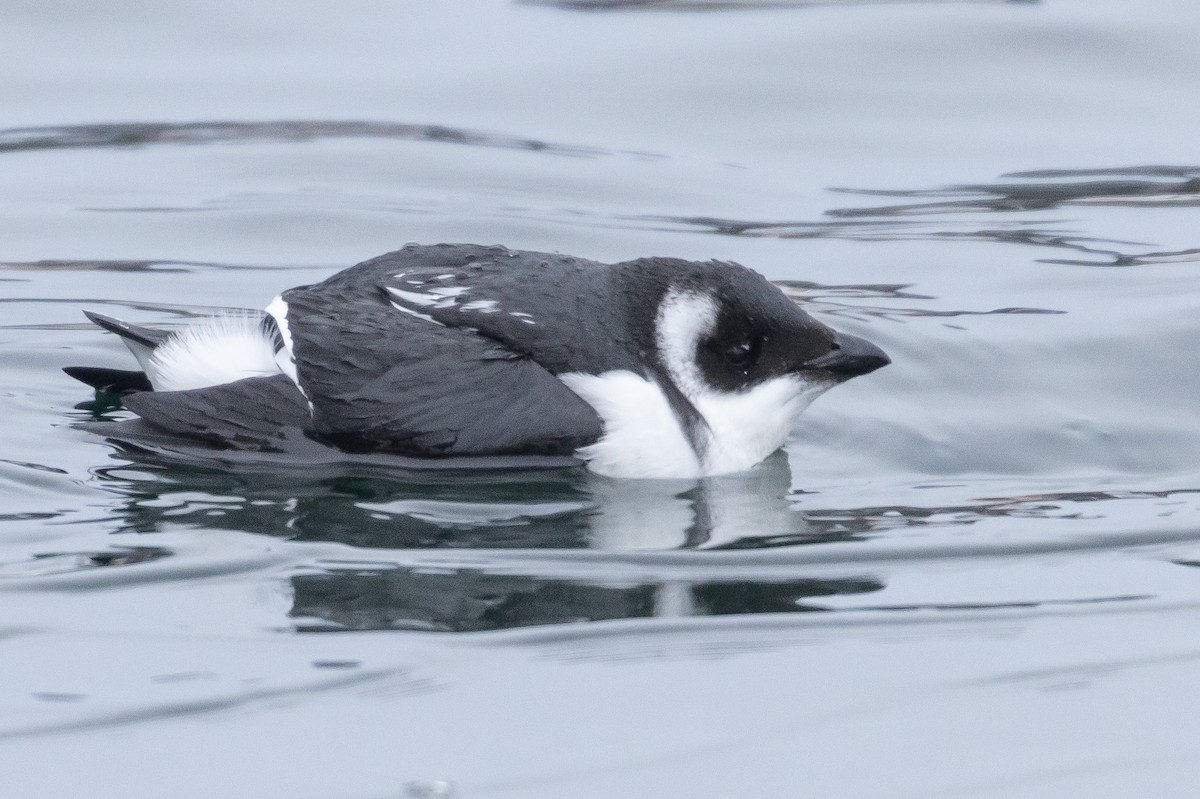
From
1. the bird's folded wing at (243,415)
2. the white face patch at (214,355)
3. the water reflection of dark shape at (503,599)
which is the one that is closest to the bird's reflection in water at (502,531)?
the water reflection of dark shape at (503,599)

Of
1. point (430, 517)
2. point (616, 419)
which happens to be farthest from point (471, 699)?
point (616, 419)

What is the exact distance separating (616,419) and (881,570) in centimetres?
95

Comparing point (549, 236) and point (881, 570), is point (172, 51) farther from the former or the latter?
point (881, 570)

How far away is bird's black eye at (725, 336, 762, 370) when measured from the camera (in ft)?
18.3

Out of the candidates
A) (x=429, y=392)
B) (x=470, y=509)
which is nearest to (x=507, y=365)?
(x=429, y=392)

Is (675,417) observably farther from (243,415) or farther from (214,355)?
(214,355)

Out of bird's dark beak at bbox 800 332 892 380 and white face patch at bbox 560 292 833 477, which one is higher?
bird's dark beak at bbox 800 332 892 380

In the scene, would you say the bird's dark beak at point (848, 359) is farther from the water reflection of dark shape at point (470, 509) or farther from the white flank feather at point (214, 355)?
the white flank feather at point (214, 355)

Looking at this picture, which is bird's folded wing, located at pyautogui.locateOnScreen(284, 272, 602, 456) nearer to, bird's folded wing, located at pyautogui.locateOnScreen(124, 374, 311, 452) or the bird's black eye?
bird's folded wing, located at pyautogui.locateOnScreen(124, 374, 311, 452)

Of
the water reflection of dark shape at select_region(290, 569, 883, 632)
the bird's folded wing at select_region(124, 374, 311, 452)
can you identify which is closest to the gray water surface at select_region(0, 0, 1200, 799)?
the water reflection of dark shape at select_region(290, 569, 883, 632)

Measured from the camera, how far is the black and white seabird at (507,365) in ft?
17.2

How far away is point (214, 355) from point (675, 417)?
1.37 m

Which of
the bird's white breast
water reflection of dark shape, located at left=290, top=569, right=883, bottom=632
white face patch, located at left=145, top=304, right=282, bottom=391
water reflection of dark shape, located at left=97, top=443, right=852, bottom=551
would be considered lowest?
water reflection of dark shape, located at left=290, top=569, right=883, bottom=632

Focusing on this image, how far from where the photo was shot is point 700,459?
5562 millimetres
